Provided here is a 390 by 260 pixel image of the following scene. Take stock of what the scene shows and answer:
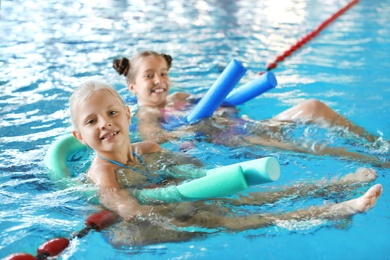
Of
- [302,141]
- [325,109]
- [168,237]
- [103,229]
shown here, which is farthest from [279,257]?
[325,109]

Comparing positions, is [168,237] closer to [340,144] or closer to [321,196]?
[321,196]

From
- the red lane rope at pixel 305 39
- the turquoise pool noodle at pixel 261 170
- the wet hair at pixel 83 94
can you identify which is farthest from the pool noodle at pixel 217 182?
the red lane rope at pixel 305 39

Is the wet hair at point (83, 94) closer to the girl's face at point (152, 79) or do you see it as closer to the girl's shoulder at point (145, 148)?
the girl's shoulder at point (145, 148)

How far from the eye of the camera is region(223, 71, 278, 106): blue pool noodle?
339cm

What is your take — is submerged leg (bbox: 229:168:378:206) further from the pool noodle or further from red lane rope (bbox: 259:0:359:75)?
red lane rope (bbox: 259:0:359:75)

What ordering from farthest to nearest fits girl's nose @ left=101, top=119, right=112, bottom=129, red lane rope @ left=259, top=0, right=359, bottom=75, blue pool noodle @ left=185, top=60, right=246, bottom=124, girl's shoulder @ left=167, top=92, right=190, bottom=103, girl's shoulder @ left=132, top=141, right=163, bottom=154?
red lane rope @ left=259, top=0, right=359, bottom=75 < girl's shoulder @ left=167, top=92, right=190, bottom=103 < blue pool noodle @ left=185, top=60, right=246, bottom=124 < girl's shoulder @ left=132, top=141, right=163, bottom=154 < girl's nose @ left=101, top=119, right=112, bottom=129

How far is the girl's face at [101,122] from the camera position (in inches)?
96.3

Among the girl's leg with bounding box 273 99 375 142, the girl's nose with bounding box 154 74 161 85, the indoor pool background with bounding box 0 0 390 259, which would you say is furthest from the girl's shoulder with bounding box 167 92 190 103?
the girl's leg with bounding box 273 99 375 142

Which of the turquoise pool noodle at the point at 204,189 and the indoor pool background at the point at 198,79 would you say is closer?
the turquoise pool noodle at the point at 204,189

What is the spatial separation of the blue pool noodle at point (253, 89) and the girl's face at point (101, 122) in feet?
4.08

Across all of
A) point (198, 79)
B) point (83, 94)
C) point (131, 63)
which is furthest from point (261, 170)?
point (198, 79)

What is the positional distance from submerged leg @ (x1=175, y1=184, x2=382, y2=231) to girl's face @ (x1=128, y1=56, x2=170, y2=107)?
1.56 m

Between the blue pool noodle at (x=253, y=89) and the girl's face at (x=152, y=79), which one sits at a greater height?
the girl's face at (x=152, y=79)

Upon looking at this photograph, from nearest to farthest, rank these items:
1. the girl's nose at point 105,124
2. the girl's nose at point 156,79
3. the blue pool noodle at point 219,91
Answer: the girl's nose at point 105,124
the blue pool noodle at point 219,91
the girl's nose at point 156,79
